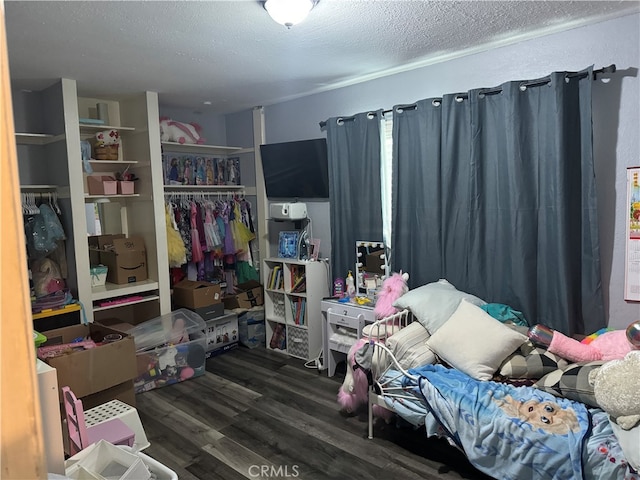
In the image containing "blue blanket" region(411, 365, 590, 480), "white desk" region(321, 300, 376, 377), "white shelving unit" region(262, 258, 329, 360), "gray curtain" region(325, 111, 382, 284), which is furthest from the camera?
"white shelving unit" region(262, 258, 329, 360)

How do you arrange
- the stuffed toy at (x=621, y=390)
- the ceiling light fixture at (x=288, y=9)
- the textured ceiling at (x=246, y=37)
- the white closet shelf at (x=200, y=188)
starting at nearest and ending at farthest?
the stuffed toy at (x=621, y=390), the ceiling light fixture at (x=288, y=9), the textured ceiling at (x=246, y=37), the white closet shelf at (x=200, y=188)

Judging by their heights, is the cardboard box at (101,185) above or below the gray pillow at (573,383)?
Result: above

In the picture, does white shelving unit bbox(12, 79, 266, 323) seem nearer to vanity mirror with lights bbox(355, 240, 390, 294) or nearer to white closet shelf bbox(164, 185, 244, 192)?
white closet shelf bbox(164, 185, 244, 192)

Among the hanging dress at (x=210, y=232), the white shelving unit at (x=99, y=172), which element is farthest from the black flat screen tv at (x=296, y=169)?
the hanging dress at (x=210, y=232)

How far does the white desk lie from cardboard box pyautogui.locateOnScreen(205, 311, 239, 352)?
1156 millimetres

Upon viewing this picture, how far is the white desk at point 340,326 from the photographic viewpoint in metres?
3.55

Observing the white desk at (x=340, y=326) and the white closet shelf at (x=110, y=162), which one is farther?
the white closet shelf at (x=110, y=162)

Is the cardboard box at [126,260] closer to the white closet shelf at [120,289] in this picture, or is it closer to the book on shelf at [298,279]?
the white closet shelf at [120,289]

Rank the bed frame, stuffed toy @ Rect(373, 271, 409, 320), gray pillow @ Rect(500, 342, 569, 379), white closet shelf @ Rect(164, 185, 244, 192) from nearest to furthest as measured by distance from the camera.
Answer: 1. gray pillow @ Rect(500, 342, 569, 379)
2. the bed frame
3. stuffed toy @ Rect(373, 271, 409, 320)
4. white closet shelf @ Rect(164, 185, 244, 192)

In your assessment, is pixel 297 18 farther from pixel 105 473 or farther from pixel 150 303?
pixel 150 303

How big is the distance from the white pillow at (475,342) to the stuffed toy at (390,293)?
21.6 inches

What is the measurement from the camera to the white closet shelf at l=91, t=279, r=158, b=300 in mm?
3818

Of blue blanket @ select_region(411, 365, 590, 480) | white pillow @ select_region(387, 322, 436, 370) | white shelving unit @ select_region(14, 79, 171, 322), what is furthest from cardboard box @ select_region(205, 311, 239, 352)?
blue blanket @ select_region(411, 365, 590, 480)

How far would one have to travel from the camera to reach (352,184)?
394cm
